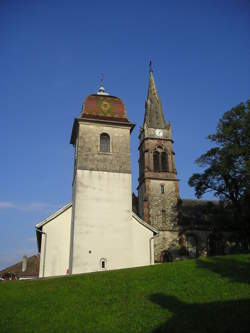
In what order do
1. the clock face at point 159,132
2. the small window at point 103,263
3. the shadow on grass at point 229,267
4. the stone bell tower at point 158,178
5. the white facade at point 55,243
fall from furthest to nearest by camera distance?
the clock face at point 159,132 < the stone bell tower at point 158,178 < the white facade at point 55,243 < the small window at point 103,263 < the shadow on grass at point 229,267

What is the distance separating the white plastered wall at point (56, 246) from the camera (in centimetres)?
2098

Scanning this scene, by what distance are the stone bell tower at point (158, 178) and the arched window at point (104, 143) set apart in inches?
675

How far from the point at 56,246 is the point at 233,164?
15447mm

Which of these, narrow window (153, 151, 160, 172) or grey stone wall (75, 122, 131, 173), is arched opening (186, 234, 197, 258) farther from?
grey stone wall (75, 122, 131, 173)

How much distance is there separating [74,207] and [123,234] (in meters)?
3.59

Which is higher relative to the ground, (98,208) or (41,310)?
(98,208)

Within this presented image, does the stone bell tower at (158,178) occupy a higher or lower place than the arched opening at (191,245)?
higher

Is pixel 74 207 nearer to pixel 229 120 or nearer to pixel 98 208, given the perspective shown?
pixel 98 208

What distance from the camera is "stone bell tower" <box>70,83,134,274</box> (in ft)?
68.2

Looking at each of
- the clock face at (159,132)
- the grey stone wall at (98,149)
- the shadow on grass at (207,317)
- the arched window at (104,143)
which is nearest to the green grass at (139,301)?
the shadow on grass at (207,317)

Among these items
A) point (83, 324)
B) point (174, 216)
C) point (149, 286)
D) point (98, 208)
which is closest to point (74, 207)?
point (98, 208)

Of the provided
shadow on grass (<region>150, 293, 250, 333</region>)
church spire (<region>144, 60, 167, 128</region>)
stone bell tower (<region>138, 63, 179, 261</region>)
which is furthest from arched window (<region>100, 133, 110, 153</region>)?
church spire (<region>144, 60, 167, 128</region>)

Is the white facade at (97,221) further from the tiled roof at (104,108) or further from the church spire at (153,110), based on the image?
the church spire at (153,110)

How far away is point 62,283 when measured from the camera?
15211 millimetres
